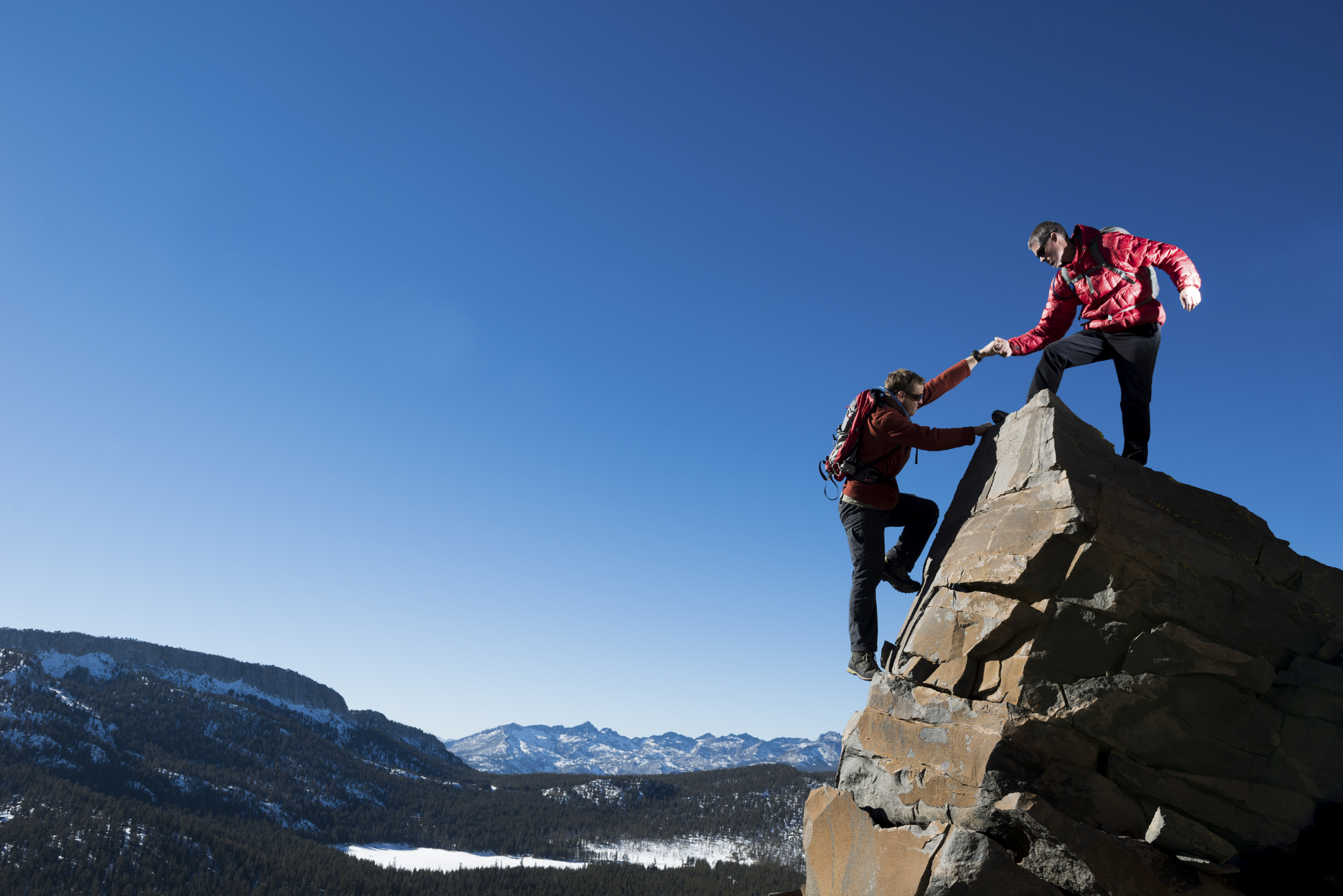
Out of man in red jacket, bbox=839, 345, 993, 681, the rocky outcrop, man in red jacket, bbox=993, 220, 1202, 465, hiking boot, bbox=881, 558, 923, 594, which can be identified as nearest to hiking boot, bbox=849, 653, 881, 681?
man in red jacket, bbox=839, 345, 993, 681

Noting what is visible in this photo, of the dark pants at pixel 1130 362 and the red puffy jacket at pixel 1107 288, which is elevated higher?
the red puffy jacket at pixel 1107 288

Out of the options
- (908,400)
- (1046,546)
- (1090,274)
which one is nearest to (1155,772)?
(1046,546)

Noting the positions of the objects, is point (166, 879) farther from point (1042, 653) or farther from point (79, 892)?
point (1042, 653)

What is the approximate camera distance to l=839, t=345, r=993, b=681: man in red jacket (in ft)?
29.0

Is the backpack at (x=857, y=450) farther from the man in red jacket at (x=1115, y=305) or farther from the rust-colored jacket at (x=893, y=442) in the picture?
the man in red jacket at (x=1115, y=305)

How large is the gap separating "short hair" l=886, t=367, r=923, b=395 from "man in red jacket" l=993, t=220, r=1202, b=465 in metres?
1.30

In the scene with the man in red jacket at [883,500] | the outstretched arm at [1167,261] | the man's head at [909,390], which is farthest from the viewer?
the man's head at [909,390]

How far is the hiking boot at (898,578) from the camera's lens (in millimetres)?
9781

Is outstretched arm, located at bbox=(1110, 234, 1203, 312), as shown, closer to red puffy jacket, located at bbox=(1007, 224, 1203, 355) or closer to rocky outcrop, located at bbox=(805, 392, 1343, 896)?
red puffy jacket, located at bbox=(1007, 224, 1203, 355)

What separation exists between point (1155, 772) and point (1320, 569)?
10.5ft

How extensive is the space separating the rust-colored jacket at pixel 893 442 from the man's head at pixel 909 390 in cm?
11

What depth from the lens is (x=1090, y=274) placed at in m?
9.20

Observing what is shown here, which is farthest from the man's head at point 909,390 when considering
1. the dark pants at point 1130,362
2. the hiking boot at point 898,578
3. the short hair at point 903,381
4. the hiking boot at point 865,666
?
the hiking boot at point 865,666

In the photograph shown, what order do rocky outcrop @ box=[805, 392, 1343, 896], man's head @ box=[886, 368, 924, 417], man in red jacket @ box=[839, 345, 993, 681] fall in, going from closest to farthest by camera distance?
rocky outcrop @ box=[805, 392, 1343, 896]
man in red jacket @ box=[839, 345, 993, 681]
man's head @ box=[886, 368, 924, 417]
